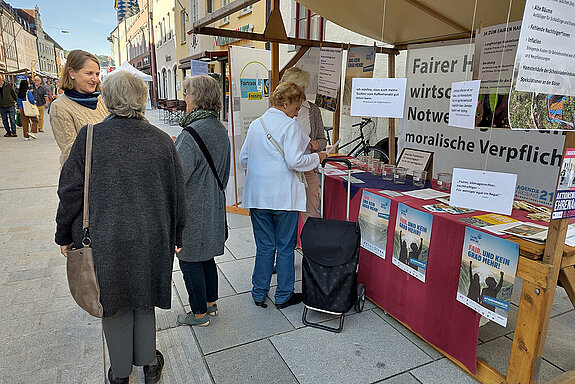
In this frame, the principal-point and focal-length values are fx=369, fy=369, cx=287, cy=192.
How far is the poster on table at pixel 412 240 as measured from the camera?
236 centimetres

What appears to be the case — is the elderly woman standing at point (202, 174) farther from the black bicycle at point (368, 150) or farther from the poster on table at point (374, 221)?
the black bicycle at point (368, 150)

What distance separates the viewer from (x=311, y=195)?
3.31 metres

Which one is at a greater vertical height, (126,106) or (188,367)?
(126,106)

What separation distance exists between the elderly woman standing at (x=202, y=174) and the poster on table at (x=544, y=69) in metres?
1.61

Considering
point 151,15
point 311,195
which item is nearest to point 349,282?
point 311,195

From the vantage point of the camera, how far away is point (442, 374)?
2209mm

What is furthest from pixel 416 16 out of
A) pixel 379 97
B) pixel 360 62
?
pixel 379 97

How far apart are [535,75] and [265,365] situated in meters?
2.03

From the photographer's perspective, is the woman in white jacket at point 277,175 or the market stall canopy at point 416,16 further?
the market stall canopy at point 416,16

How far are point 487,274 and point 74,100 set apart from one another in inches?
108

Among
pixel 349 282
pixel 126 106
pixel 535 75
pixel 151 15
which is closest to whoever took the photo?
pixel 535 75

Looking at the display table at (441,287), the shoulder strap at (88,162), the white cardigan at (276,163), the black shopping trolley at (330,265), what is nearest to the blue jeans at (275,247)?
the white cardigan at (276,163)

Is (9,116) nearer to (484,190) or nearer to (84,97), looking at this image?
(84,97)

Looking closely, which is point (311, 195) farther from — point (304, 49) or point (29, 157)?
point (29, 157)
